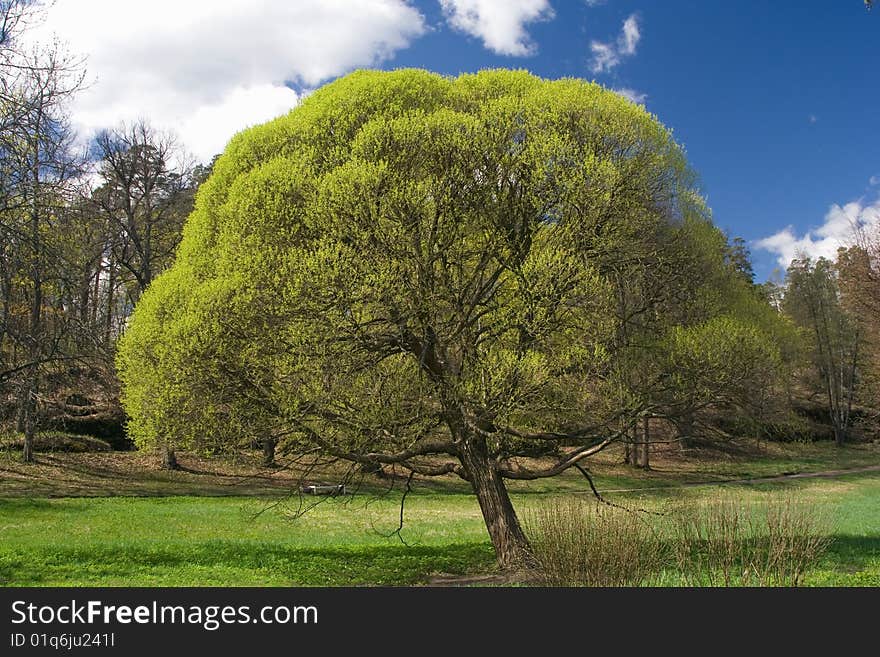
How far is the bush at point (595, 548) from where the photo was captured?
8.35 metres

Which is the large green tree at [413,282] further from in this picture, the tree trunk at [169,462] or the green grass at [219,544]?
the tree trunk at [169,462]

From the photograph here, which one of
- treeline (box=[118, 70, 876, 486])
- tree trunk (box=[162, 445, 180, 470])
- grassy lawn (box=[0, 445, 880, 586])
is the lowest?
grassy lawn (box=[0, 445, 880, 586])

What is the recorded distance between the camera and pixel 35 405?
49.6 feet

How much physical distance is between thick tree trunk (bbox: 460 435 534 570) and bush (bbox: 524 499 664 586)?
13.7 ft

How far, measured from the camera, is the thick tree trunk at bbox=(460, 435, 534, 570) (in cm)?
1318

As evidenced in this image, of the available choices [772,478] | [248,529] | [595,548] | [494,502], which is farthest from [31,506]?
[772,478]

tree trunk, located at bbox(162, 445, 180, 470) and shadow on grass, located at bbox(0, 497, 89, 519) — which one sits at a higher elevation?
tree trunk, located at bbox(162, 445, 180, 470)

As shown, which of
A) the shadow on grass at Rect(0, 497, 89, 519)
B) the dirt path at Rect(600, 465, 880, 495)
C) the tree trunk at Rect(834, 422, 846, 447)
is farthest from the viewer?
the tree trunk at Rect(834, 422, 846, 447)

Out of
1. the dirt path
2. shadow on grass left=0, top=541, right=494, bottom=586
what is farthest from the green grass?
the dirt path

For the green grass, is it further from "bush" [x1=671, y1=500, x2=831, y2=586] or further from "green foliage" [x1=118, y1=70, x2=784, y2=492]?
"bush" [x1=671, y1=500, x2=831, y2=586]

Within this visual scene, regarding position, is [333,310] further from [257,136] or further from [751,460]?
[751,460]

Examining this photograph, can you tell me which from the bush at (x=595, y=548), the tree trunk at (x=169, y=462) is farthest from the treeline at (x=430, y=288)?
the tree trunk at (x=169, y=462)

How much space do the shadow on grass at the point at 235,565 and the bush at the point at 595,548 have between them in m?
4.50

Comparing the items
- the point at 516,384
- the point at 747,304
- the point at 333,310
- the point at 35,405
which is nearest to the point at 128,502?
the point at 35,405
